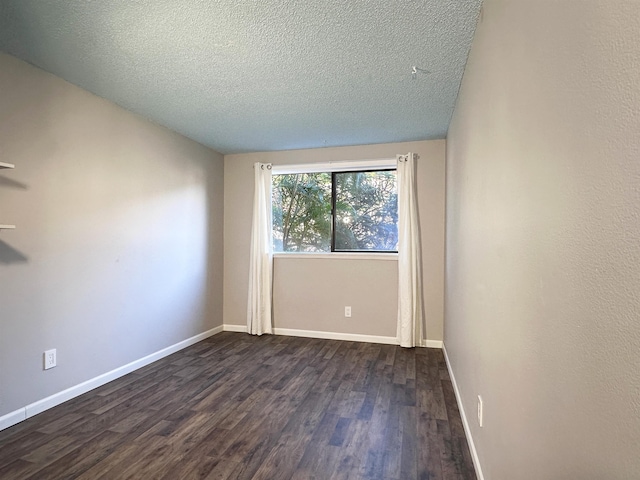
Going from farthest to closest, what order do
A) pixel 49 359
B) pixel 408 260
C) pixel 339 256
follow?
pixel 339 256 < pixel 408 260 < pixel 49 359

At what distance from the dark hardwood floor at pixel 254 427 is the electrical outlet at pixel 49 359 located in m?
0.30

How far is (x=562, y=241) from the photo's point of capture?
0.76 m

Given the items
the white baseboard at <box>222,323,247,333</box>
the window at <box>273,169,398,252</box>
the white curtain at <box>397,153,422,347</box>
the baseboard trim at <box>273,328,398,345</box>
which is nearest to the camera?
the white curtain at <box>397,153,422,347</box>

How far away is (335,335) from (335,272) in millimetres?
774

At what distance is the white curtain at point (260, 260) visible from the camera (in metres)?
4.22

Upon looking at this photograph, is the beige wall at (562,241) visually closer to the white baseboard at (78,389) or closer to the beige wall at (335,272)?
the beige wall at (335,272)

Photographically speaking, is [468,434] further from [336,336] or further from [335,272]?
[335,272]

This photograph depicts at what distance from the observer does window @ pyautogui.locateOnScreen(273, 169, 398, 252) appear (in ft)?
13.2

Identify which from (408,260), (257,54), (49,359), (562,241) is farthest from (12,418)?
(408,260)

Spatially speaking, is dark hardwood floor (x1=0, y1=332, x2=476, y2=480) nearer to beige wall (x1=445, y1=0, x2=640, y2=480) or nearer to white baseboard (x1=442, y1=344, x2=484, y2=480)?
white baseboard (x1=442, y1=344, x2=484, y2=480)

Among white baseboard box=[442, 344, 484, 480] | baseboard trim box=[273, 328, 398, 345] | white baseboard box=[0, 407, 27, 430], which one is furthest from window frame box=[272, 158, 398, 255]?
white baseboard box=[0, 407, 27, 430]

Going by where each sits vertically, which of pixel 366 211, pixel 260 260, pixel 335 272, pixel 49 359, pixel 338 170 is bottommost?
pixel 49 359

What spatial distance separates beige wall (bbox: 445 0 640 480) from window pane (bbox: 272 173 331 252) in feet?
9.22

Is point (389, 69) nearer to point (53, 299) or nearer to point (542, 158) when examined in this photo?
point (542, 158)
